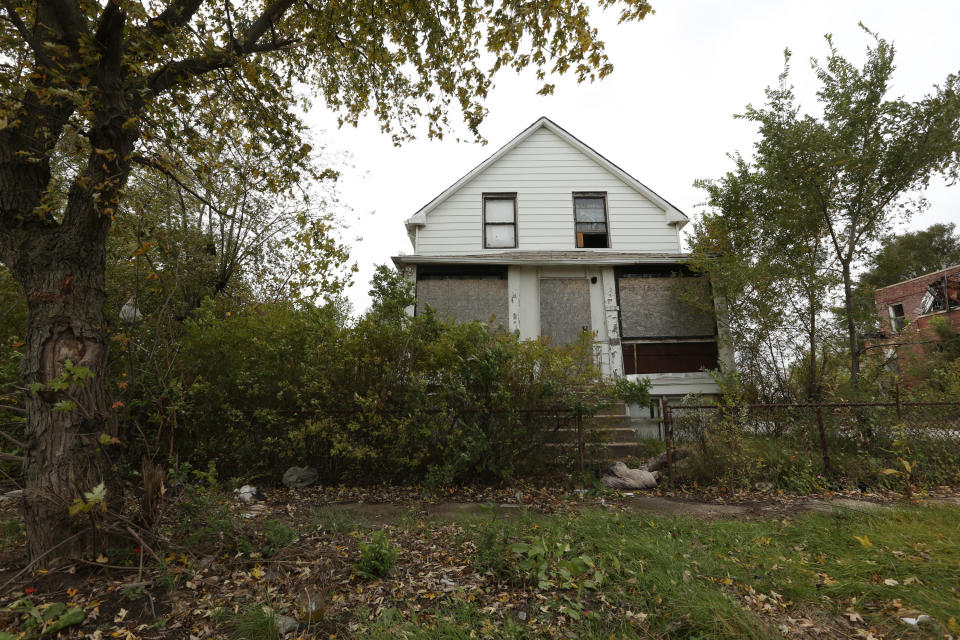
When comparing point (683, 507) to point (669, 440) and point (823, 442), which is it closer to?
point (669, 440)

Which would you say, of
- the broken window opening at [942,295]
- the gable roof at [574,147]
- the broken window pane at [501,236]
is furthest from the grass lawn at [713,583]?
the broken window opening at [942,295]

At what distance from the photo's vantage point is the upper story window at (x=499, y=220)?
36.0 feet

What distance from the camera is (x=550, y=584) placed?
9.84 feet

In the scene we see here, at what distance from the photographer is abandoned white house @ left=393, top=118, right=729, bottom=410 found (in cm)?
973

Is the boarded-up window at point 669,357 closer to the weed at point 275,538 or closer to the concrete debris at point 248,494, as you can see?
the concrete debris at point 248,494

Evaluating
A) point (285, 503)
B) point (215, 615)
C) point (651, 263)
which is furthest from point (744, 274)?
point (215, 615)

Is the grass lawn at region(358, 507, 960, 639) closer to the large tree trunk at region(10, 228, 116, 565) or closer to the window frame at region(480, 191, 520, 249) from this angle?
the large tree trunk at region(10, 228, 116, 565)

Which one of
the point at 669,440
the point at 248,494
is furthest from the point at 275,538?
the point at 669,440

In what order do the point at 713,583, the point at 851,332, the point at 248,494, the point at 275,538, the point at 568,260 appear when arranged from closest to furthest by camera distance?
1. the point at 713,583
2. the point at 275,538
3. the point at 248,494
4. the point at 851,332
5. the point at 568,260

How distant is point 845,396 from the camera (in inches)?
287

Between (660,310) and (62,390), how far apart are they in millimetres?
9746

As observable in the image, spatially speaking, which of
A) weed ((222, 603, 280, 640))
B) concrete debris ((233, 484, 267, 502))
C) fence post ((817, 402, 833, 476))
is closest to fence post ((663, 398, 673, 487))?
fence post ((817, 402, 833, 476))

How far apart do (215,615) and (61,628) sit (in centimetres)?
83

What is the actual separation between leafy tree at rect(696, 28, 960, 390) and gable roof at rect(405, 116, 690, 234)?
9.39 feet
